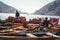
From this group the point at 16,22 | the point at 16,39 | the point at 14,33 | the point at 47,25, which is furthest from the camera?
the point at 16,22

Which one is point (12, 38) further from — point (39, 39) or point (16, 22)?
point (16, 22)

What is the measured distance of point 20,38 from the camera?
54.2ft

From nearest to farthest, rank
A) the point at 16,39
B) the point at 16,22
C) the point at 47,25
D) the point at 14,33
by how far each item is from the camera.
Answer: the point at 16,39 → the point at 14,33 → the point at 47,25 → the point at 16,22

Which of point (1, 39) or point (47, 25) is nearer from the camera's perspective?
point (1, 39)

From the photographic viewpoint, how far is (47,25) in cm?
2597

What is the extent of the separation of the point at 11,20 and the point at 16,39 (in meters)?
14.9

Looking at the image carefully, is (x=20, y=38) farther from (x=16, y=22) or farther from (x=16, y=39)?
(x=16, y=22)

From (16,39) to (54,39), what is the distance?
3266 mm

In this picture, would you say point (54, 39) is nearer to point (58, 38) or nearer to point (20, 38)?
point (58, 38)


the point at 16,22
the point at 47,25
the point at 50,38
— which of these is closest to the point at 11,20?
the point at 16,22

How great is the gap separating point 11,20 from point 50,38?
48.3ft

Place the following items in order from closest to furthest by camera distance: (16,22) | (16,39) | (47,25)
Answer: (16,39) → (47,25) → (16,22)

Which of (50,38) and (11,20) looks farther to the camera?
(11,20)

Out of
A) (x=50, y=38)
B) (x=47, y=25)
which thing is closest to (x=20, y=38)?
(x=50, y=38)
